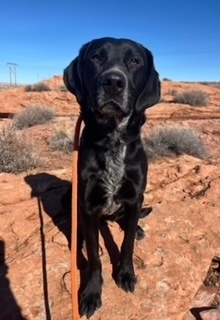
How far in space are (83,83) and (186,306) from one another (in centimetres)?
209

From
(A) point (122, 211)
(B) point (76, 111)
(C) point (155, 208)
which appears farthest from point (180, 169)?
Result: (B) point (76, 111)

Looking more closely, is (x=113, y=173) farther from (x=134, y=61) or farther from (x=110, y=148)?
(x=134, y=61)

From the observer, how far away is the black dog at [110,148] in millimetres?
3232

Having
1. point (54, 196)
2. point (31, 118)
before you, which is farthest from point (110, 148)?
point (31, 118)

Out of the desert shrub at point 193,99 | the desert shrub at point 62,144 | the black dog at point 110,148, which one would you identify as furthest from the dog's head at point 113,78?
the desert shrub at point 193,99

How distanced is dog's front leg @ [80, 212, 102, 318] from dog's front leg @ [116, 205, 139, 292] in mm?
219

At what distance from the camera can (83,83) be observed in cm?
334

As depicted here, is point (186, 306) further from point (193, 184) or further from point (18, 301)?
point (193, 184)

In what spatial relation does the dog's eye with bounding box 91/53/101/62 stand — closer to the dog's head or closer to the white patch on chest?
the dog's head

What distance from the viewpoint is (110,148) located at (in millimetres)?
3316

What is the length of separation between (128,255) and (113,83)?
4.94 ft

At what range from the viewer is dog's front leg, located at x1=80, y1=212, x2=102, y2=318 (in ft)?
10.2

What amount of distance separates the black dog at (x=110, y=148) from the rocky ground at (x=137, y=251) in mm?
217

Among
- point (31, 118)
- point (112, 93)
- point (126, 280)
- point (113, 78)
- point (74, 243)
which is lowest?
point (31, 118)
